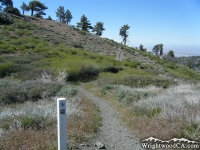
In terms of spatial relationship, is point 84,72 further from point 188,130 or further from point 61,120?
point 61,120

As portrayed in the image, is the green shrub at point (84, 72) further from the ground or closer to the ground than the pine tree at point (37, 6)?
closer to the ground

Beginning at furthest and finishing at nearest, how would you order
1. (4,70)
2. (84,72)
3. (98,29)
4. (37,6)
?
(98,29) < (37,6) < (84,72) < (4,70)

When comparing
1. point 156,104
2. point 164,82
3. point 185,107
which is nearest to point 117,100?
point 156,104

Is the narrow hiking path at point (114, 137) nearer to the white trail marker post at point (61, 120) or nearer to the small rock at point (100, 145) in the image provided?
the small rock at point (100, 145)

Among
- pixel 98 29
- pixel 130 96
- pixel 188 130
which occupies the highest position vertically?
pixel 98 29

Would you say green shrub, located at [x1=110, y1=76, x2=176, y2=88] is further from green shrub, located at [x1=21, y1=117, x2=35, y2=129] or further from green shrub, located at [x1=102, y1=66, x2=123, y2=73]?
green shrub, located at [x1=21, y1=117, x2=35, y2=129]

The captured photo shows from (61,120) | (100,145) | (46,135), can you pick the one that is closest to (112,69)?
(100,145)

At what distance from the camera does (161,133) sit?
204 inches

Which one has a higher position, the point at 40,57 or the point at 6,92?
the point at 40,57

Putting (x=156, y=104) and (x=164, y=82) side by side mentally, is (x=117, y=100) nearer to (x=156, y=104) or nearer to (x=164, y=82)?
(x=156, y=104)

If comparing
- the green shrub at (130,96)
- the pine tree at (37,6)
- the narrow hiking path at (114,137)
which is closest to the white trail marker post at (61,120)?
the narrow hiking path at (114,137)

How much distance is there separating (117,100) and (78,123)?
15.4 ft

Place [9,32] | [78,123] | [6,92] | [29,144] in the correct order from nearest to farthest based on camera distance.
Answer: [29,144] → [78,123] → [6,92] → [9,32]

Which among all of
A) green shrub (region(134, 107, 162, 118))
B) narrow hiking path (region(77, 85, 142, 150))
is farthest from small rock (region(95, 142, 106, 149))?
green shrub (region(134, 107, 162, 118))
